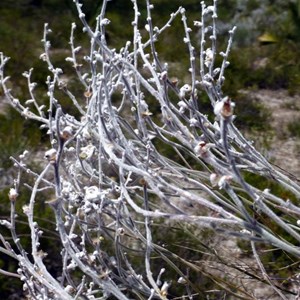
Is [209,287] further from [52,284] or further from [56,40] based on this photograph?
[56,40]

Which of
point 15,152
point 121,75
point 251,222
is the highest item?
point 121,75

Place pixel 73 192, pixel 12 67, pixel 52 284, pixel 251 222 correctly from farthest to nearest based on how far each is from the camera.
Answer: pixel 12 67, pixel 73 192, pixel 52 284, pixel 251 222

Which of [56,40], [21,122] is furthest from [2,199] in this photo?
[56,40]

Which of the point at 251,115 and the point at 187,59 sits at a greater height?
the point at 187,59

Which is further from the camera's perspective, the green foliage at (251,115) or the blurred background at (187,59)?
the green foliage at (251,115)

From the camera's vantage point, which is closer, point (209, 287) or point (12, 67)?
point (209, 287)

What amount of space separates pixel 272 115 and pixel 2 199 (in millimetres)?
1929

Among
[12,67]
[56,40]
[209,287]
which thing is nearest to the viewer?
[209,287]

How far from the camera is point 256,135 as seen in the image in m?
4.40

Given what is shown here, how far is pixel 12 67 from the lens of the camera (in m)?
5.37

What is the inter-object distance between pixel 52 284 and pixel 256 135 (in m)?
2.91

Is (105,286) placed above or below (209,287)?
above

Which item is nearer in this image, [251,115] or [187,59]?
[251,115]

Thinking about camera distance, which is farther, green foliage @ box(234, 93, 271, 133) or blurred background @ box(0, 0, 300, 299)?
green foliage @ box(234, 93, 271, 133)
